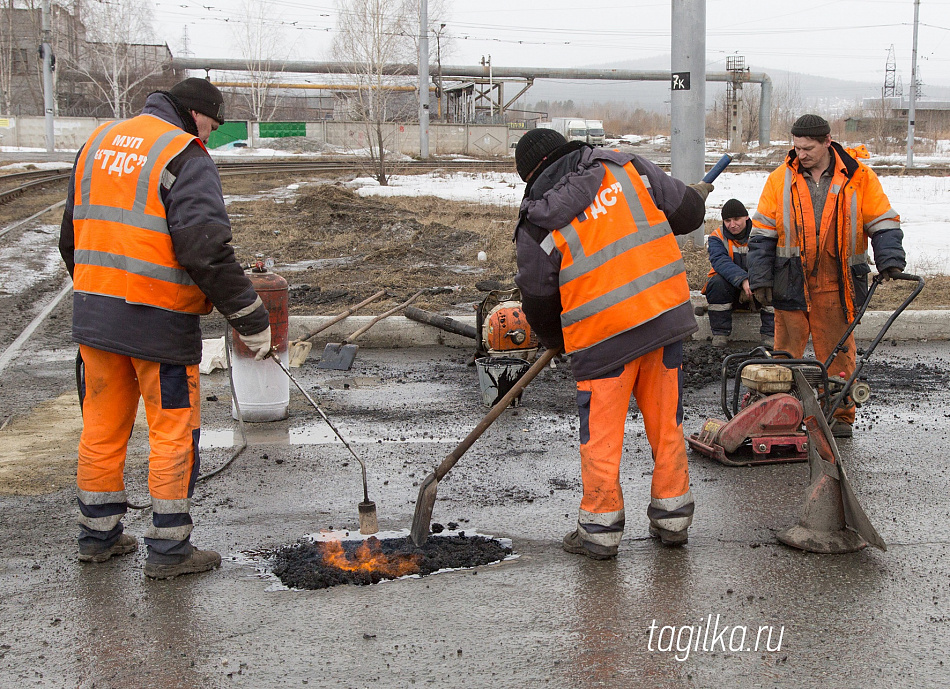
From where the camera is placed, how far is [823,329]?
18.4ft

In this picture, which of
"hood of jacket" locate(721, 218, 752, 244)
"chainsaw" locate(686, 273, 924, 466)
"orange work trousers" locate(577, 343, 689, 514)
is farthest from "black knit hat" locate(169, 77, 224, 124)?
"hood of jacket" locate(721, 218, 752, 244)

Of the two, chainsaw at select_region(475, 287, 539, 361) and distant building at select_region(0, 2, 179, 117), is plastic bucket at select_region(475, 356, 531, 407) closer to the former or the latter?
chainsaw at select_region(475, 287, 539, 361)

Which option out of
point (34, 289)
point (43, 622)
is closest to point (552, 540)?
point (43, 622)

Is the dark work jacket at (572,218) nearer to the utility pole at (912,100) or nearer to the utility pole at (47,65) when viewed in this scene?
the utility pole at (912,100)

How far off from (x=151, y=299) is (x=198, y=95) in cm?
98

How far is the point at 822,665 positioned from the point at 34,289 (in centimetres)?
1039

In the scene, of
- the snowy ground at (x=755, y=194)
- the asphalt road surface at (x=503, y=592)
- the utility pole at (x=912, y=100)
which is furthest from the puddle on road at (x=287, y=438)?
the utility pole at (x=912, y=100)

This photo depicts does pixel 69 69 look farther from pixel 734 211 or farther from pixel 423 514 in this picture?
pixel 423 514

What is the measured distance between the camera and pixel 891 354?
25.0 ft

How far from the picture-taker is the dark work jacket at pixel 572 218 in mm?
3811

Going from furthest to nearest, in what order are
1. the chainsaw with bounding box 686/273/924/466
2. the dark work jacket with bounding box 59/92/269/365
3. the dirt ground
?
the dirt ground
the chainsaw with bounding box 686/273/924/466
the dark work jacket with bounding box 59/92/269/365

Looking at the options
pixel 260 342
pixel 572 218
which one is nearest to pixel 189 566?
pixel 260 342

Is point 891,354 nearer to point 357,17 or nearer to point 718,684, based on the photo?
point 718,684

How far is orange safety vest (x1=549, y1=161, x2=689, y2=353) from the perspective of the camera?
3.80m
